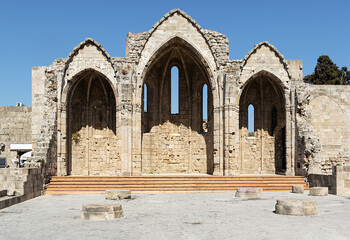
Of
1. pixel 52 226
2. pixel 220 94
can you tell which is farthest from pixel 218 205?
pixel 220 94

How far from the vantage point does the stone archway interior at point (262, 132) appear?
22.0 m

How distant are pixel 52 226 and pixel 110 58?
41.8 feet

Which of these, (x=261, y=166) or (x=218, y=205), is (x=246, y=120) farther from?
(x=218, y=205)

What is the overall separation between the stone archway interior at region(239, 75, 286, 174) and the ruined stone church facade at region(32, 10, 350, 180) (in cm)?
6

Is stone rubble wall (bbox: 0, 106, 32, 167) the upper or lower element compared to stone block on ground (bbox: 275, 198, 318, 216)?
upper

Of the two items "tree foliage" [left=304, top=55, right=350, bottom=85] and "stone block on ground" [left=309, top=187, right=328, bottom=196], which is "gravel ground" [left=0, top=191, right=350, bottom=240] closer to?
"stone block on ground" [left=309, top=187, right=328, bottom=196]

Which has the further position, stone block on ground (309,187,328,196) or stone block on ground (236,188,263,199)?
stone block on ground (309,187,328,196)

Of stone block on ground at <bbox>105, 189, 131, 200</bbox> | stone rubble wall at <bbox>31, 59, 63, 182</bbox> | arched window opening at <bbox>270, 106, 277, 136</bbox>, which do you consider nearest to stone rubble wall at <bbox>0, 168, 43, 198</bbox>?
stone rubble wall at <bbox>31, 59, 63, 182</bbox>

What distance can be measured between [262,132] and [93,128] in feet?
32.5

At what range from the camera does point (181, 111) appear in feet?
75.6

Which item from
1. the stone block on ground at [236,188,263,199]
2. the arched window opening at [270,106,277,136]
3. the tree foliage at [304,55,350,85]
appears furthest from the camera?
the tree foliage at [304,55,350,85]

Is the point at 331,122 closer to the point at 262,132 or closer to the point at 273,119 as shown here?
the point at 273,119

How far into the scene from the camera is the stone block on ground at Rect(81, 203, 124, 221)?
9445mm

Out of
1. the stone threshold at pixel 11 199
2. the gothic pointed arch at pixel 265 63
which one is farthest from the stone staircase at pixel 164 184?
the gothic pointed arch at pixel 265 63
